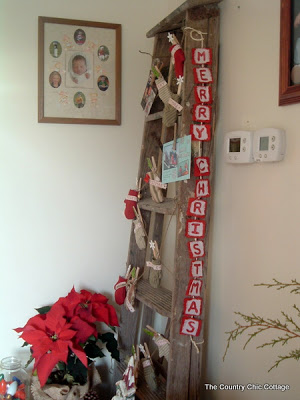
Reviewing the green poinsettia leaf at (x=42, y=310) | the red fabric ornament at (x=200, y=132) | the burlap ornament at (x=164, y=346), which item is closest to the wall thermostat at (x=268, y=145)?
the red fabric ornament at (x=200, y=132)

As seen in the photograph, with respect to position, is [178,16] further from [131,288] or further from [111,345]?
[111,345]

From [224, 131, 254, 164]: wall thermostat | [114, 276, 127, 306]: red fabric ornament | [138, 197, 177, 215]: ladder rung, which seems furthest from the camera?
[114, 276, 127, 306]: red fabric ornament

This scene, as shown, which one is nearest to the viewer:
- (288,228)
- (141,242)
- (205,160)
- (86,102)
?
(288,228)

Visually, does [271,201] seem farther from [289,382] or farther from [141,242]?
[141,242]

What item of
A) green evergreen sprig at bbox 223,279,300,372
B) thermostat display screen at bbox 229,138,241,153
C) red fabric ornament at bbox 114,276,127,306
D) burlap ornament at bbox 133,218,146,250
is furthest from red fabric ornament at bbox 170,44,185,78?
red fabric ornament at bbox 114,276,127,306

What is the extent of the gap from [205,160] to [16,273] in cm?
94

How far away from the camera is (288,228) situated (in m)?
1.04

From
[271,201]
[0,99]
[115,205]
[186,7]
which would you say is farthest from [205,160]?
[0,99]

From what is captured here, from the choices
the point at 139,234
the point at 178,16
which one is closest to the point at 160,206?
the point at 139,234

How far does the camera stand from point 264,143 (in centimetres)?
108

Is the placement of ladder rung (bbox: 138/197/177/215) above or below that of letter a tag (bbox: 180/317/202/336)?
above

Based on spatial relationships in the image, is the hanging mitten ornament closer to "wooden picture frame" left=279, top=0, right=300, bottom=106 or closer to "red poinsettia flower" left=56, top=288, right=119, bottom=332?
"red poinsettia flower" left=56, top=288, right=119, bottom=332

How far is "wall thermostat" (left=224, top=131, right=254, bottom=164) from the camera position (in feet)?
3.76

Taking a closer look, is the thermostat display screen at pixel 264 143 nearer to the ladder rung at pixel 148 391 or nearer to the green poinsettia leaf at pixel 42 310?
the ladder rung at pixel 148 391
